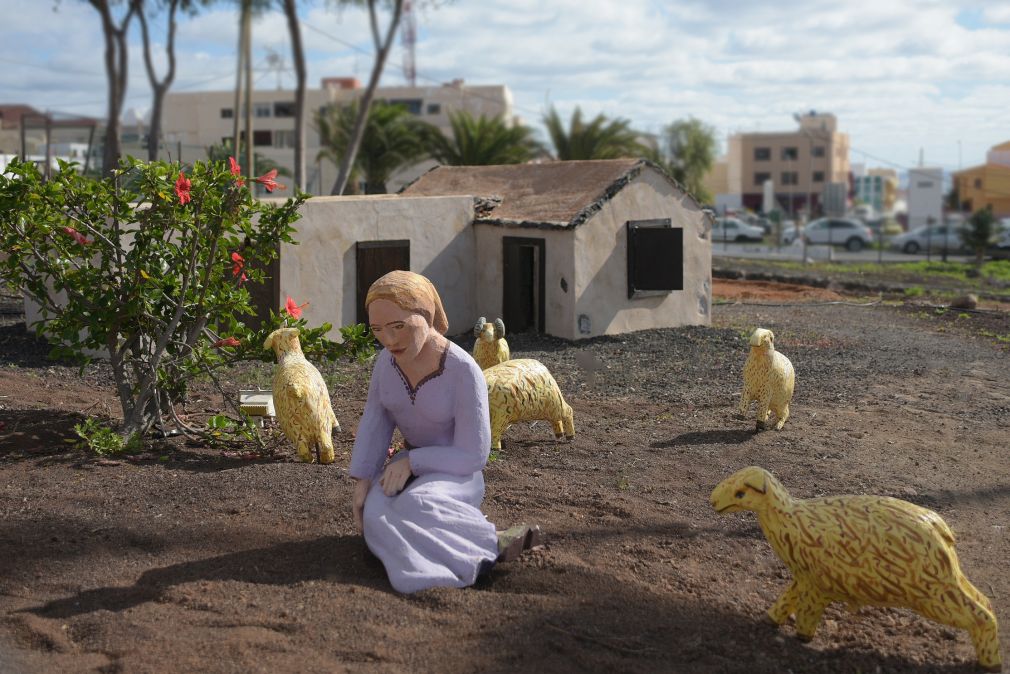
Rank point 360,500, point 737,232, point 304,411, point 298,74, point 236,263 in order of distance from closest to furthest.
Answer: point 360,500
point 304,411
point 236,263
point 298,74
point 737,232

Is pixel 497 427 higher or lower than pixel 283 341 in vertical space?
lower

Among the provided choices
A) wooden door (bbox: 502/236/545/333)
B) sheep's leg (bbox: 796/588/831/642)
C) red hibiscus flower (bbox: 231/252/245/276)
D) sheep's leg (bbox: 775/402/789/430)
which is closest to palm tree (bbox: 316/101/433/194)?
wooden door (bbox: 502/236/545/333)

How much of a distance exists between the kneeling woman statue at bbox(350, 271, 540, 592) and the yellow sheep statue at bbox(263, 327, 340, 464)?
1.91 m

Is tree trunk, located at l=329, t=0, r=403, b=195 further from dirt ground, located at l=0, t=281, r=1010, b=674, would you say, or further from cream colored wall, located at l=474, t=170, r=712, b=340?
dirt ground, located at l=0, t=281, r=1010, b=674

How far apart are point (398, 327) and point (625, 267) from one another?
9.62 meters

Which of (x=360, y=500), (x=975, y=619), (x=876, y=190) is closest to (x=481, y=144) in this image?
(x=360, y=500)

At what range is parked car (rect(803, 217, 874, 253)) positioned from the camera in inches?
1510

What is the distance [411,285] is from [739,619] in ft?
7.20

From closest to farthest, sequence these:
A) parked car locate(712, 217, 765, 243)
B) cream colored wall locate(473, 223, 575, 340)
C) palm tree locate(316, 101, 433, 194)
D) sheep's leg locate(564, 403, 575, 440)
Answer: sheep's leg locate(564, 403, 575, 440), cream colored wall locate(473, 223, 575, 340), palm tree locate(316, 101, 433, 194), parked car locate(712, 217, 765, 243)

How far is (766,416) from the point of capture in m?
8.88

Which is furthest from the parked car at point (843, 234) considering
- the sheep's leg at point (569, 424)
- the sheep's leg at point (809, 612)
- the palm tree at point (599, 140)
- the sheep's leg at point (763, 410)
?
the sheep's leg at point (809, 612)

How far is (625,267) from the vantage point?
47.5 ft

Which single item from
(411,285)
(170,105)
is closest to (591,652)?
(411,285)

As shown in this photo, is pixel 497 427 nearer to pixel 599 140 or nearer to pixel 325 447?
pixel 325 447
